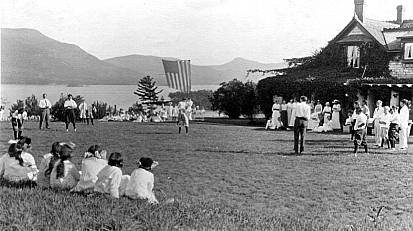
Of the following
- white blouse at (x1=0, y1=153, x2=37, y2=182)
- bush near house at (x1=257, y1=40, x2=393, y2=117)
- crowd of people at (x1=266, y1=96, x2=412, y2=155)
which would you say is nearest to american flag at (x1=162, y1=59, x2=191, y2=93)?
white blouse at (x1=0, y1=153, x2=37, y2=182)

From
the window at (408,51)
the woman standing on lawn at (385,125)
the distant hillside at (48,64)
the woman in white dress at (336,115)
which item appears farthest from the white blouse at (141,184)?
the window at (408,51)

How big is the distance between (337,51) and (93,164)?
39.6 ft

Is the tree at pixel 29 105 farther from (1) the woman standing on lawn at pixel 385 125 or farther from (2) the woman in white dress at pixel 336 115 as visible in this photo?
(2) the woman in white dress at pixel 336 115

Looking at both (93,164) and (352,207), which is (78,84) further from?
(352,207)

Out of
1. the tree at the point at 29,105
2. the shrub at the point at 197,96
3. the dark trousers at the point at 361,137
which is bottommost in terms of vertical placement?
the dark trousers at the point at 361,137

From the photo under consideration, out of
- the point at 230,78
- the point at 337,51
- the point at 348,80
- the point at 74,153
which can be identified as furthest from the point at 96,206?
the point at 337,51

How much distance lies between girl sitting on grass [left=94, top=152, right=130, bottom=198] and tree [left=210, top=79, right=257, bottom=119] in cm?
186

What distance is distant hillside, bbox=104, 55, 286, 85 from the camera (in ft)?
21.5

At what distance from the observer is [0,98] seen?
687 centimetres

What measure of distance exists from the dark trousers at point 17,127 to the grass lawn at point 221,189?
0.19 m

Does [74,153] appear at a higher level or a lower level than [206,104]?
lower

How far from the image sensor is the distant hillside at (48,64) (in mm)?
6676

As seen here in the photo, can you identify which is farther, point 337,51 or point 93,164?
point 337,51

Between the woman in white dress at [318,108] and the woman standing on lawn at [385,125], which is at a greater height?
Answer: the woman in white dress at [318,108]
